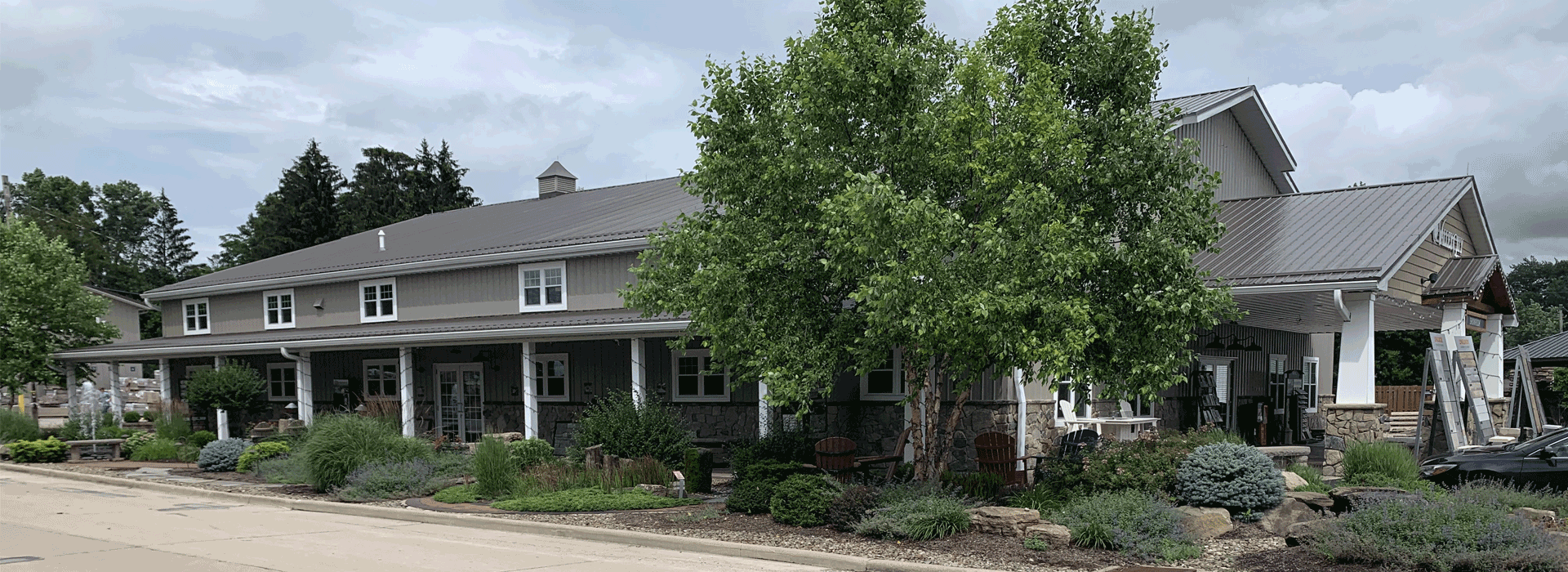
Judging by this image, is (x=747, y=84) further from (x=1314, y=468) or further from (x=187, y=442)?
(x=187, y=442)

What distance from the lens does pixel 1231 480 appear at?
484 inches

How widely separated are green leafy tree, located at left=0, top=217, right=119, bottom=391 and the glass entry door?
47.9ft

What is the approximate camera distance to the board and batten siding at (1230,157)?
2247 centimetres

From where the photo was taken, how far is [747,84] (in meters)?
14.2

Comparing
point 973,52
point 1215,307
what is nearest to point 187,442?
point 973,52

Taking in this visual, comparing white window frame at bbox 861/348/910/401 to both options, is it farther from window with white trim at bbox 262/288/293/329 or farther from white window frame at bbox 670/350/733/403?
window with white trim at bbox 262/288/293/329

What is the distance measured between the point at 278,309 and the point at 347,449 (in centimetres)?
1470

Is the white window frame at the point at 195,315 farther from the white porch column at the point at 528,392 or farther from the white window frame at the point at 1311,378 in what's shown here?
the white window frame at the point at 1311,378

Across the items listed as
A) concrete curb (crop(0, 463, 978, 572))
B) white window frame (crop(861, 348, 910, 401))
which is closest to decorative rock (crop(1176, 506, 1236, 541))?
concrete curb (crop(0, 463, 978, 572))

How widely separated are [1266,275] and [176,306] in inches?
1210

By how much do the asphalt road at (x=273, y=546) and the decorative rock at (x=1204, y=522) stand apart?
12.5 ft

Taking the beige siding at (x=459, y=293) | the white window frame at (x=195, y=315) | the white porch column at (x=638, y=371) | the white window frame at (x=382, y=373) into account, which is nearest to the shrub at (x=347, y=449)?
the white porch column at (x=638, y=371)

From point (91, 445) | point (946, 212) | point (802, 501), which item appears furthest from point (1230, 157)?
point (91, 445)

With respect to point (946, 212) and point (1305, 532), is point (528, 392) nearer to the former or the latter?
point (946, 212)
